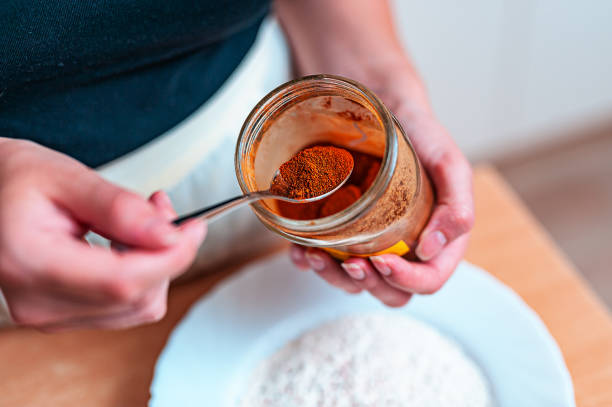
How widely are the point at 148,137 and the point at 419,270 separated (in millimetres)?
317

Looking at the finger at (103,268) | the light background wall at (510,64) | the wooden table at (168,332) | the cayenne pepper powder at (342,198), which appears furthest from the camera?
the light background wall at (510,64)

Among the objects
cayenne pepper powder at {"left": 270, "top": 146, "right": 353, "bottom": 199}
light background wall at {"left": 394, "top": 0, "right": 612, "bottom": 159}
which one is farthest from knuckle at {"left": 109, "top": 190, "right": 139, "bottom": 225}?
light background wall at {"left": 394, "top": 0, "right": 612, "bottom": 159}

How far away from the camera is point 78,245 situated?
0.94ft

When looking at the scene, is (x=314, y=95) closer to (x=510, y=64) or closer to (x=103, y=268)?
(x=103, y=268)

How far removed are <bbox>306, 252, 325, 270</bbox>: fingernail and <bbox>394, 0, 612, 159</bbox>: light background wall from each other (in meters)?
0.80

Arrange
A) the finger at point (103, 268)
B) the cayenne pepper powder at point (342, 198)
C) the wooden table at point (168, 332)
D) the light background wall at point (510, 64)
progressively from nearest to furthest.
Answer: the finger at point (103, 268)
the cayenne pepper powder at point (342, 198)
the wooden table at point (168, 332)
the light background wall at point (510, 64)

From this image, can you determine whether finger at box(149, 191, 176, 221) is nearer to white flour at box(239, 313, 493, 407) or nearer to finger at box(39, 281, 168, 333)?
finger at box(39, 281, 168, 333)

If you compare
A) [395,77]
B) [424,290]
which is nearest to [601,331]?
[424,290]

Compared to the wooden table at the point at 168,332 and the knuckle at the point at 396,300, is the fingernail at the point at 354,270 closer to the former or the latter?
the knuckle at the point at 396,300

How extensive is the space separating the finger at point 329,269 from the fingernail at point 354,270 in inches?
0.8

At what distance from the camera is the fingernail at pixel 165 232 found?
0.92 feet

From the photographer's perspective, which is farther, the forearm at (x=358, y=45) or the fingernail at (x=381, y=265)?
the forearm at (x=358, y=45)

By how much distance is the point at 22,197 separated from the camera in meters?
0.29

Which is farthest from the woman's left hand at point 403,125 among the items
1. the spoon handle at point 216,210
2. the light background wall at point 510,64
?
the light background wall at point 510,64
